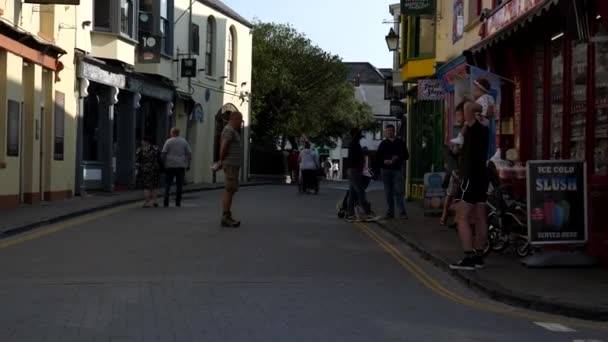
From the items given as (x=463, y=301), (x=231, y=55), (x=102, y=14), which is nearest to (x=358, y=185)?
(x=463, y=301)

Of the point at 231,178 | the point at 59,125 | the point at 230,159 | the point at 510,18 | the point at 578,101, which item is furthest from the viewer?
the point at 59,125

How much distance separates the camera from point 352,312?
26.3ft

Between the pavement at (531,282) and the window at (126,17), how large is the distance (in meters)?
14.9

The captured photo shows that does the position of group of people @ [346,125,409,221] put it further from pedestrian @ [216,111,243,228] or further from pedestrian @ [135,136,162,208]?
pedestrian @ [135,136,162,208]

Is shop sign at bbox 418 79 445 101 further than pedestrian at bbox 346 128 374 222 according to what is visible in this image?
Yes

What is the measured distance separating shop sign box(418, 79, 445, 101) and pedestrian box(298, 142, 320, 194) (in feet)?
30.1

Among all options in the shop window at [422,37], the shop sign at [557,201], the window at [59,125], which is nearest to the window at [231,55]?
the shop window at [422,37]

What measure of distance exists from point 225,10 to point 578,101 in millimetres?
30174

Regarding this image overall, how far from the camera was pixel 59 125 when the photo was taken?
22719 mm

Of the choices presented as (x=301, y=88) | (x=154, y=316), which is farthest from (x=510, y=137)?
(x=301, y=88)

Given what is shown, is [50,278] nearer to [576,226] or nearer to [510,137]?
[576,226]

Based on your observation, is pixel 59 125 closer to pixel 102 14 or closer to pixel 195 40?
pixel 102 14

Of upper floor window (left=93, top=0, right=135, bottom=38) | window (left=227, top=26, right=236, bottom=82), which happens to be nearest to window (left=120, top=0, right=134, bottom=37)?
upper floor window (left=93, top=0, right=135, bottom=38)

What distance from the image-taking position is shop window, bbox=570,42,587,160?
1139 cm
